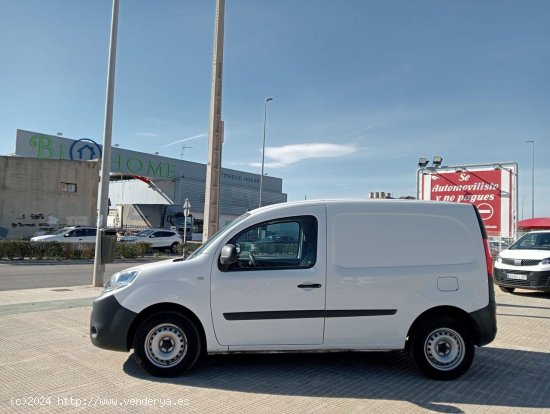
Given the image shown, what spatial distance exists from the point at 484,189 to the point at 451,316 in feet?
34.2

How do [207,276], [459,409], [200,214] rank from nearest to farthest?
1. [459,409]
2. [207,276]
3. [200,214]

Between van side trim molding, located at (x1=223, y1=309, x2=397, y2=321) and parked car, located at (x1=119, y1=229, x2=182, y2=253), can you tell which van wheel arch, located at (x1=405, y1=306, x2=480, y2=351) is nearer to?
van side trim molding, located at (x1=223, y1=309, x2=397, y2=321)

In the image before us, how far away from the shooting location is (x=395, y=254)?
5.20 m

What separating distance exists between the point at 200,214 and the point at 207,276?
5240cm

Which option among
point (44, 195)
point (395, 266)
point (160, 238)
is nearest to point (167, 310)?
point (395, 266)

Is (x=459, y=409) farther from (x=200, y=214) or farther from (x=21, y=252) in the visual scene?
(x=200, y=214)

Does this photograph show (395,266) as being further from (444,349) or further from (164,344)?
(164,344)

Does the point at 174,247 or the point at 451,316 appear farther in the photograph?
the point at 174,247

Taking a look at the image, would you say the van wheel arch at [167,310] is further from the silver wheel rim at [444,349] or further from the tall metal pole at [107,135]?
the tall metal pole at [107,135]

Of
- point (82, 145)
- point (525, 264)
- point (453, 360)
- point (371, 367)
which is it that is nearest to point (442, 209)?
point (453, 360)

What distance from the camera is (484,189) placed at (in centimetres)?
1449

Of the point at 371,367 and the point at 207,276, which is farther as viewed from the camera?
the point at 371,367

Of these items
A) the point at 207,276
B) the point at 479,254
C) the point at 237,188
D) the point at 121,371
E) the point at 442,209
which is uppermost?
the point at 237,188

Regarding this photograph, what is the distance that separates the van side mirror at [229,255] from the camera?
488 cm
